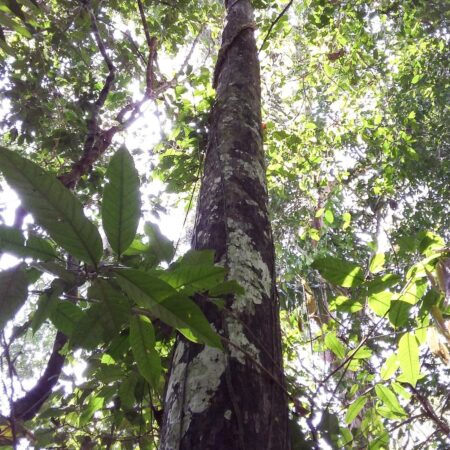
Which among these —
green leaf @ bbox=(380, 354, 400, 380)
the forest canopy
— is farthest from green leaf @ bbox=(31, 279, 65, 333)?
green leaf @ bbox=(380, 354, 400, 380)

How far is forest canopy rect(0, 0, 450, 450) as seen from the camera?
741mm

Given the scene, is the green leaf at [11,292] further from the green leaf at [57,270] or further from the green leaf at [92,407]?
the green leaf at [92,407]

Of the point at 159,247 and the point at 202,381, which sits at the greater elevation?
the point at 159,247

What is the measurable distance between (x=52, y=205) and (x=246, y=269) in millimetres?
606

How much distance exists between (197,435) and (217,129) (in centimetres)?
116

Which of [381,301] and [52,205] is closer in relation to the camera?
[52,205]

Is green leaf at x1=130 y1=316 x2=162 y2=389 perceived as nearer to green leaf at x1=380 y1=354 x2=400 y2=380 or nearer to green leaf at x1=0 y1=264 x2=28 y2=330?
green leaf at x1=0 y1=264 x2=28 y2=330

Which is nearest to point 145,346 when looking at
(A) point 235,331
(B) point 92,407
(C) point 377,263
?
(A) point 235,331

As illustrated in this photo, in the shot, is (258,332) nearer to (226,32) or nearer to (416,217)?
(226,32)

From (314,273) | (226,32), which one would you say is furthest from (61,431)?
(314,273)

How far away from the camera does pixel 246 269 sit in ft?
3.80

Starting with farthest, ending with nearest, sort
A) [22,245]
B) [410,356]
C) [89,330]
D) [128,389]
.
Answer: [128,389] → [410,356] → [89,330] → [22,245]

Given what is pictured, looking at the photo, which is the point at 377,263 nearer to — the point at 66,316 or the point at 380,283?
the point at 380,283

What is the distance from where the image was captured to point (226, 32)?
2287mm
